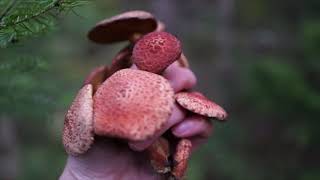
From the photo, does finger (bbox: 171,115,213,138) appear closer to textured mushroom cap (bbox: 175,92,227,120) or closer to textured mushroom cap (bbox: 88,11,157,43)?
textured mushroom cap (bbox: 175,92,227,120)

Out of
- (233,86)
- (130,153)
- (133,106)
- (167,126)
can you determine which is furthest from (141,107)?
(233,86)

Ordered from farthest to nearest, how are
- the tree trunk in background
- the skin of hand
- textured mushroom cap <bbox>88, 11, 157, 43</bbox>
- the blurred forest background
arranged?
the tree trunk in background → the blurred forest background → textured mushroom cap <bbox>88, 11, 157, 43</bbox> → the skin of hand

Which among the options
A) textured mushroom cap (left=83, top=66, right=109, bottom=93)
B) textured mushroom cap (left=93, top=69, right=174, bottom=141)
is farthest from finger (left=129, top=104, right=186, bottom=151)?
textured mushroom cap (left=83, top=66, right=109, bottom=93)

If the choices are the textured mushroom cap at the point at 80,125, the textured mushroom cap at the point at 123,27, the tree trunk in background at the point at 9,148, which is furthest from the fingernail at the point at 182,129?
the tree trunk in background at the point at 9,148

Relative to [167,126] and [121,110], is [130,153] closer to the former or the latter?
[167,126]

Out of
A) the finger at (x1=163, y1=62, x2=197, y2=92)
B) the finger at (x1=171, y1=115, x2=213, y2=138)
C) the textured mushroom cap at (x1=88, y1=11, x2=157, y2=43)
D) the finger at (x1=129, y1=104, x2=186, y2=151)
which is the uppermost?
the textured mushroom cap at (x1=88, y1=11, x2=157, y2=43)

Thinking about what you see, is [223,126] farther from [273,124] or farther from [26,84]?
[26,84]

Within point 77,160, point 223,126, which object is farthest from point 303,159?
point 77,160
